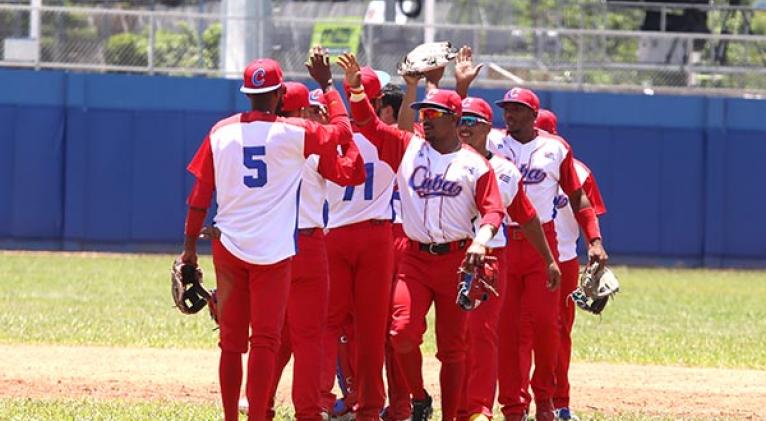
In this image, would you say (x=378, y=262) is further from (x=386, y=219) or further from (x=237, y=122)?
(x=237, y=122)

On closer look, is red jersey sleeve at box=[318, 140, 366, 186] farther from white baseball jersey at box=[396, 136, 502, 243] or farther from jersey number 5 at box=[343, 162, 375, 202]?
jersey number 5 at box=[343, 162, 375, 202]

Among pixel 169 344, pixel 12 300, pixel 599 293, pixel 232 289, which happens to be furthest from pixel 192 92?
pixel 232 289

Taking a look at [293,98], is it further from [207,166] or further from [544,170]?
[544,170]

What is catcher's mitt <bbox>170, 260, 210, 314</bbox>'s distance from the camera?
799 cm

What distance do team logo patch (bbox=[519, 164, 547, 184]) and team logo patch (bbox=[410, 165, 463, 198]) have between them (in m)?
1.34

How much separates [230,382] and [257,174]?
1096 millimetres

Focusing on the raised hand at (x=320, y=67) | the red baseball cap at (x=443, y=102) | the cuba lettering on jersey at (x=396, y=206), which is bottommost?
the cuba lettering on jersey at (x=396, y=206)

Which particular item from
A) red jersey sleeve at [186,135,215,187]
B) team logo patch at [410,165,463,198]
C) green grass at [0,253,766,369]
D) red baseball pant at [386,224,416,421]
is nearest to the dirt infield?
green grass at [0,253,766,369]

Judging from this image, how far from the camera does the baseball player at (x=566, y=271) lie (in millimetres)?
10000

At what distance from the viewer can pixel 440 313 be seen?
27.8ft

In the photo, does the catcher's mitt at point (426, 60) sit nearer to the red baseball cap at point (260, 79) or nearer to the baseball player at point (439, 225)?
the baseball player at point (439, 225)

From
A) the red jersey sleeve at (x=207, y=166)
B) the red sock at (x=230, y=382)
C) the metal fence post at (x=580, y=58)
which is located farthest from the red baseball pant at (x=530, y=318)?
the metal fence post at (x=580, y=58)

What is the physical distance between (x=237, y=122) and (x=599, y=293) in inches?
127

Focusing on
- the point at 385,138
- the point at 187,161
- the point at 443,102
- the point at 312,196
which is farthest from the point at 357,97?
the point at 187,161
